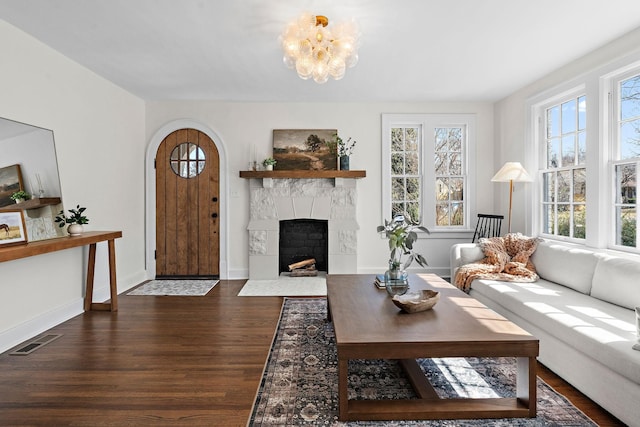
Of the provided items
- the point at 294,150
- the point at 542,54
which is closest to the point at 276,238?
the point at 294,150

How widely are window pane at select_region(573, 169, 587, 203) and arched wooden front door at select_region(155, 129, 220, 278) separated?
4.34 metres

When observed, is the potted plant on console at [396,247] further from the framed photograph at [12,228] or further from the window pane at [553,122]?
the framed photograph at [12,228]

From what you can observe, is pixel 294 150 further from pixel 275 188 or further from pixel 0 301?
pixel 0 301

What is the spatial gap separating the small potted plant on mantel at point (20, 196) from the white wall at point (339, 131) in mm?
2330

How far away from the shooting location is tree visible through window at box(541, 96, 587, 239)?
3.63 meters

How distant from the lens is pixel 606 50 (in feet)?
10.6

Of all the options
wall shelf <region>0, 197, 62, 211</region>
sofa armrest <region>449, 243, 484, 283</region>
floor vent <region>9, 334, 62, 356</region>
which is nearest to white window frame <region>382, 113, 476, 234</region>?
sofa armrest <region>449, 243, 484, 283</region>

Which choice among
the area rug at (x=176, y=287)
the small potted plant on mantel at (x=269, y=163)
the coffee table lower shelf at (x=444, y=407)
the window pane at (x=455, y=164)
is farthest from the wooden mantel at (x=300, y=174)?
the coffee table lower shelf at (x=444, y=407)

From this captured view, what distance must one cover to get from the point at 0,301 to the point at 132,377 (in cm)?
137

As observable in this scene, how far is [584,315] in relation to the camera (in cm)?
234

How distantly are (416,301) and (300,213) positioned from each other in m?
3.07

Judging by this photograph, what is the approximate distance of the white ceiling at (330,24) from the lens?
102 inches

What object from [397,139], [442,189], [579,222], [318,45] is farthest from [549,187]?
[318,45]

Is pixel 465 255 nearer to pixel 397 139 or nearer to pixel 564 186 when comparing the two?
pixel 564 186
